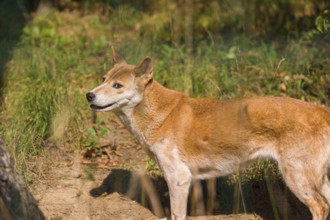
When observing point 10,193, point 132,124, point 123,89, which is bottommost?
point 132,124

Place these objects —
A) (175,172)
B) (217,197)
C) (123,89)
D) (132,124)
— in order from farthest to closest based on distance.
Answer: (217,197), (132,124), (123,89), (175,172)

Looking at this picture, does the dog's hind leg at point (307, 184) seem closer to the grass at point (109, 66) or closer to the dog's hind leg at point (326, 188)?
the dog's hind leg at point (326, 188)

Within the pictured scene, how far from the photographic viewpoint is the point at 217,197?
6758mm

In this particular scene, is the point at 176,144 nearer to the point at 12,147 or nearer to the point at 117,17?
the point at 12,147

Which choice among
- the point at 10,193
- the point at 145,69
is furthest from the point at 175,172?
the point at 10,193

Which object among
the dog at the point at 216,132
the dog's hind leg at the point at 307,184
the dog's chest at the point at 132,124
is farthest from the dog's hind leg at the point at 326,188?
the dog's chest at the point at 132,124

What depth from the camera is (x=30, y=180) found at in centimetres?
668

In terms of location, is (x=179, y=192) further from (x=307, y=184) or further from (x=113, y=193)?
(x=307, y=184)

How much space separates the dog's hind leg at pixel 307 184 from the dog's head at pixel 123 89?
1.53 meters

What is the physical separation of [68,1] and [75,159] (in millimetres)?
5615

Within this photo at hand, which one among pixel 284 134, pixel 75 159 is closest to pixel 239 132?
pixel 284 134

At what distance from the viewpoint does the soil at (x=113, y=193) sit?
21.3 ft

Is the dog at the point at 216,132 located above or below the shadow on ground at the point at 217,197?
above

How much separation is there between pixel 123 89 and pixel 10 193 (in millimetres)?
1734
